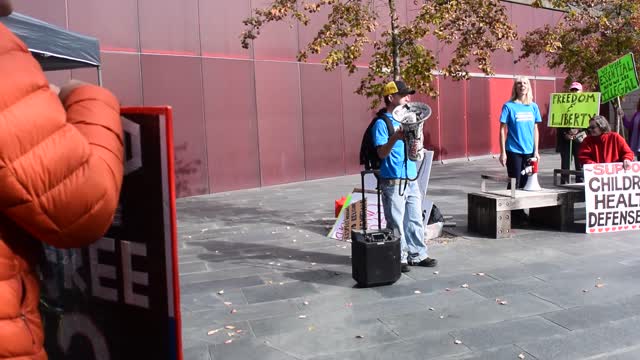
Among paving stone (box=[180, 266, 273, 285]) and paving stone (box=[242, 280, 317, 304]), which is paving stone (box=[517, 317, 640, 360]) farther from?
paving stone (box=[180, 266, 273, 285])

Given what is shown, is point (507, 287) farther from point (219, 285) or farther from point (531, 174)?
point (531, 174)

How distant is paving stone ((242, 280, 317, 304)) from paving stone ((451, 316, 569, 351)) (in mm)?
1563

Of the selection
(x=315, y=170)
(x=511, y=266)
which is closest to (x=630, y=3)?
(x=315, y=170)

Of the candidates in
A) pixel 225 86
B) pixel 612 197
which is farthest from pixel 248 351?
pixel 225 86

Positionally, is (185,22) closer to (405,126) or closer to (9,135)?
(405,126)

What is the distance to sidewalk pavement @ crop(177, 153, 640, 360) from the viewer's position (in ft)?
12.9

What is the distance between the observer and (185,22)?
1184cm

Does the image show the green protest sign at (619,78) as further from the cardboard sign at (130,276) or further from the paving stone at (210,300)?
the cardboard sign at (130,276)

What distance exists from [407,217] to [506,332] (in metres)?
1.93

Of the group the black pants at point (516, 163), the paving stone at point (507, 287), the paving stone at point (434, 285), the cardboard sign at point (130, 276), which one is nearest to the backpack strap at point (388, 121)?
the paving stone at point (434, 285)

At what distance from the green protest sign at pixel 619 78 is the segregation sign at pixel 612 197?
97.4 inches

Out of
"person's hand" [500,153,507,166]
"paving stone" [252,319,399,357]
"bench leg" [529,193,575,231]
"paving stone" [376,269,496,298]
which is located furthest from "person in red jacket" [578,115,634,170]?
"paving stone" [252,319,399,357]

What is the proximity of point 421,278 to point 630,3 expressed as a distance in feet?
31.8

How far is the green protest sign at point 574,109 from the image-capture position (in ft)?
32.3
